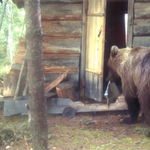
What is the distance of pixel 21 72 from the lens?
6.26 meters

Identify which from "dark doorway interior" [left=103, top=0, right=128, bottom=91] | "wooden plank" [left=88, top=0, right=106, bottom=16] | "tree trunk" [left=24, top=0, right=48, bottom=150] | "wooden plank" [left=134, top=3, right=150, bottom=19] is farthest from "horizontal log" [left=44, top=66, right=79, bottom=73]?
"dark doorway interior" [left=103, top=0, right=128, bottom=91]

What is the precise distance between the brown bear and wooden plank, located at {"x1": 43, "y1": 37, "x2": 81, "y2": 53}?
1.13 m

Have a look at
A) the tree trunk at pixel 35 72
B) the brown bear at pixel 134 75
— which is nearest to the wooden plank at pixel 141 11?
the brown bear at pixel 134 75

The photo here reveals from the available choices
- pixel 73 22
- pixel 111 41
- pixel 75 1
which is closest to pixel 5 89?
pixel 73 22

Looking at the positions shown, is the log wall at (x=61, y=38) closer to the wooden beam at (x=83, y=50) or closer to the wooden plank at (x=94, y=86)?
the wooden beam at (x=83, y=50)

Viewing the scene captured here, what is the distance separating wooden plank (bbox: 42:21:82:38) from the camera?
657 centimetres

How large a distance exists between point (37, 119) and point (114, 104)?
3.48 meters

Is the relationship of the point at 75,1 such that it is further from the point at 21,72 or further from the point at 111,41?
the point at 111,41

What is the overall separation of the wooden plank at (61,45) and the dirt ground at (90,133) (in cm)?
188

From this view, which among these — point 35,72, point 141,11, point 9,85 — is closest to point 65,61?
point 9,85

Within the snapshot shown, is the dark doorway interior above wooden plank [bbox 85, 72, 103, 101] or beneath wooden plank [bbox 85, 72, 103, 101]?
above

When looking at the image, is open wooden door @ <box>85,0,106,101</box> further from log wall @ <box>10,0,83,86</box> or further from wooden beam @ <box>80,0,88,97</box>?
log wall @ <box>10,0,83,86</box>

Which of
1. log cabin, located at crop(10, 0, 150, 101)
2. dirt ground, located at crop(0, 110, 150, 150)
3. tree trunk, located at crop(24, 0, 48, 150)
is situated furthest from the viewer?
log cabin, located at crop(10, 0, 150, 101)

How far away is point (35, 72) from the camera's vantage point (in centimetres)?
304
